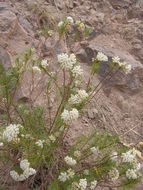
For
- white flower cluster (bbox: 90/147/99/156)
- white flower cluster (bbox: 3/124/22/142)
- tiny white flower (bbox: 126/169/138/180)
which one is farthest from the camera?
white flower cluster (bbox: 90/147/99/156)

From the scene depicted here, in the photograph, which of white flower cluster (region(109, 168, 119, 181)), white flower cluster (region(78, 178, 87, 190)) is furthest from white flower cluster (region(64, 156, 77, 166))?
white flower cluster (region(109, 168, 119, 181))

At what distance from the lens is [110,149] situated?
11.2 feet

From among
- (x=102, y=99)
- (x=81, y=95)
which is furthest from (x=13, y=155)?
(x=102, y=99)

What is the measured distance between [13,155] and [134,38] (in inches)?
110

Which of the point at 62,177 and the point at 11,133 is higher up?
the point at 11,133

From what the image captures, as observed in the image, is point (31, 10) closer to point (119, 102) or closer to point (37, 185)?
point (119, 102)

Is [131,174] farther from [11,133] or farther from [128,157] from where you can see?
[11,133]

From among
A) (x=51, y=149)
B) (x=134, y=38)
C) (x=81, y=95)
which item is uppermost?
(x=81, y=95)

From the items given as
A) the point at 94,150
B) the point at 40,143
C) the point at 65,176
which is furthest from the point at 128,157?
the point at 40,143

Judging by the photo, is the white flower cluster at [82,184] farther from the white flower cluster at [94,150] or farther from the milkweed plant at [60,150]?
the white flower cluster at [94,150]

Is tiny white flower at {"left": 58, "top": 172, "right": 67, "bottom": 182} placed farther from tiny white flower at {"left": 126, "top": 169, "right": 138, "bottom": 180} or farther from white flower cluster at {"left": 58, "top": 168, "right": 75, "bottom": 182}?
tiny white flower at {"left": 126, "top": 169, "right": 138, "bottom": 180}

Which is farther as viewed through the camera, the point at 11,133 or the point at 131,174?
the point at 131,174

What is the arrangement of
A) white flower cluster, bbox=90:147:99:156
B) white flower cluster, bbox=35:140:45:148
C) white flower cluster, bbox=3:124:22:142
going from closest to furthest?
white flower cluster, bbox=3:124:22:142 → white flower cluster, bbox=35:140:45:148 → white flower cluster, bbox=90:147:99:156

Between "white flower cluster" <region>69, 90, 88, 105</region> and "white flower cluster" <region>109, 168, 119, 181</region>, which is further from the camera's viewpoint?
"white flower cluster" <region>109, 168, 119, 181</region>
